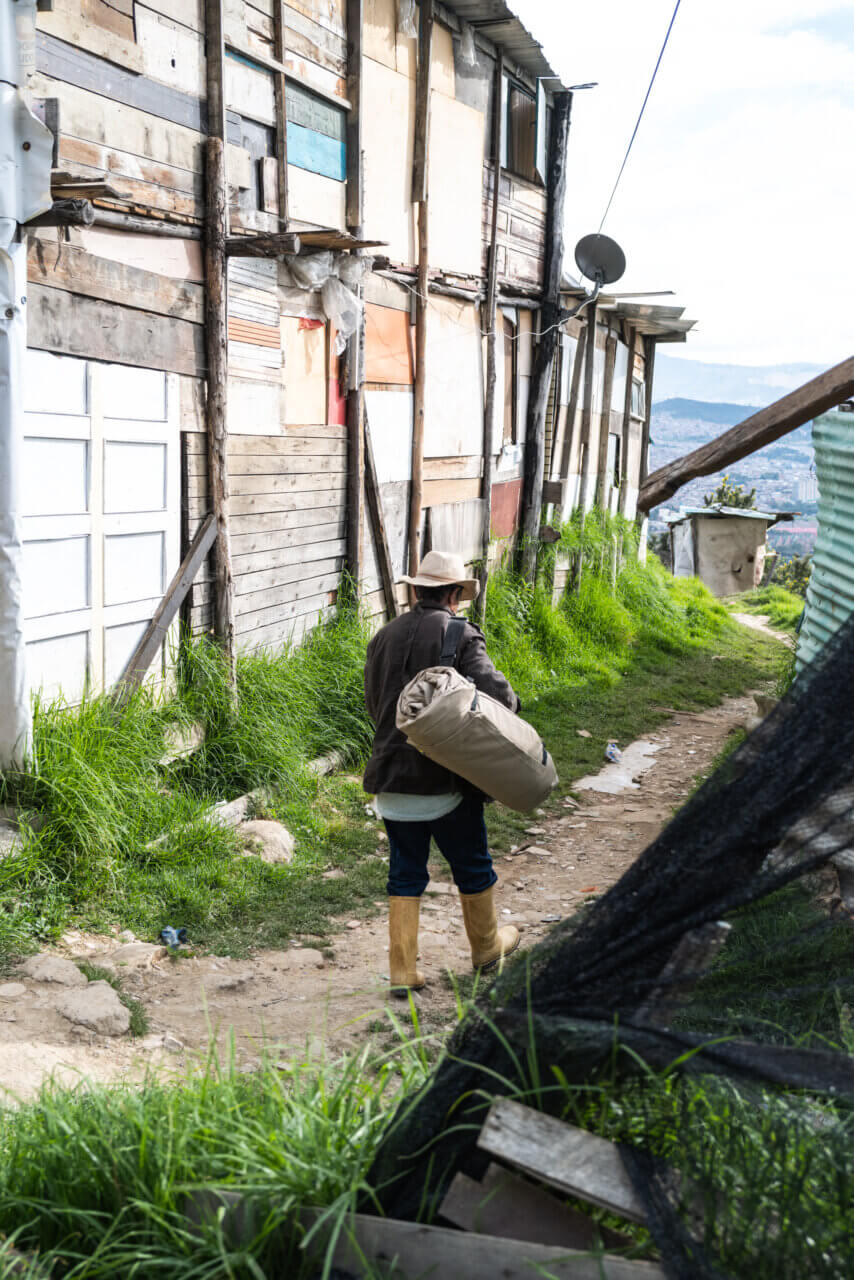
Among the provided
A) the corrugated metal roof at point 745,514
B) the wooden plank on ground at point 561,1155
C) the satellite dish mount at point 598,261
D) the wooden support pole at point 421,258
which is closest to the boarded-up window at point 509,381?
the satellite dish mount at point 598,261

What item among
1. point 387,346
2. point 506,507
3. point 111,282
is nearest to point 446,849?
point 111,282

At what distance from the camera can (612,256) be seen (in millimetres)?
11539

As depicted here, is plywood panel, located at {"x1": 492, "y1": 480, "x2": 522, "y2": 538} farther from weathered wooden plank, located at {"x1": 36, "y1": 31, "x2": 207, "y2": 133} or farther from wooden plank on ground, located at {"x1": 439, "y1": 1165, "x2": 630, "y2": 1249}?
wooden plank on ground, located at {"x1": 439, "y1": 1165, "x2": 630, "y2": 1249}

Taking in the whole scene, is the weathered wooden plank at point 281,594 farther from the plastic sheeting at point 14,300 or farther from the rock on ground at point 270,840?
the plastic sheeting at point 14,300

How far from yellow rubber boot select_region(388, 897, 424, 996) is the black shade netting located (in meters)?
2.15

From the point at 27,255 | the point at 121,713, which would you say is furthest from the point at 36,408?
the point at 121,713

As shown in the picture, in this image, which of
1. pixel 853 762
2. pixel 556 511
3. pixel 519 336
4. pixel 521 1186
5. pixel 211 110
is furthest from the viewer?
pixel 556 511

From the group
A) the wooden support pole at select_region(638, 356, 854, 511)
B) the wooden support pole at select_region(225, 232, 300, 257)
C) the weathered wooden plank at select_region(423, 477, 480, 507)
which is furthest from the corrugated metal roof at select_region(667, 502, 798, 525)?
the wooden support pole at select_region(225, 232, 300, 257)

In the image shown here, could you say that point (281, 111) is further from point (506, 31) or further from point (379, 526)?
point (506, 31)

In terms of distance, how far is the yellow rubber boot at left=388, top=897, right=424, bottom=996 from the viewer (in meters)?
4.54

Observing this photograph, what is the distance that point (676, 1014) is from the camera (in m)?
2.44

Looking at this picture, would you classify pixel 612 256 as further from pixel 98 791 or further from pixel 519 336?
pixel 98 791

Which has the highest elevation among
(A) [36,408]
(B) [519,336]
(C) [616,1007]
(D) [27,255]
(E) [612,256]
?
(E) [612,256]

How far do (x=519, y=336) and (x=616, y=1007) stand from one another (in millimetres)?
9959
